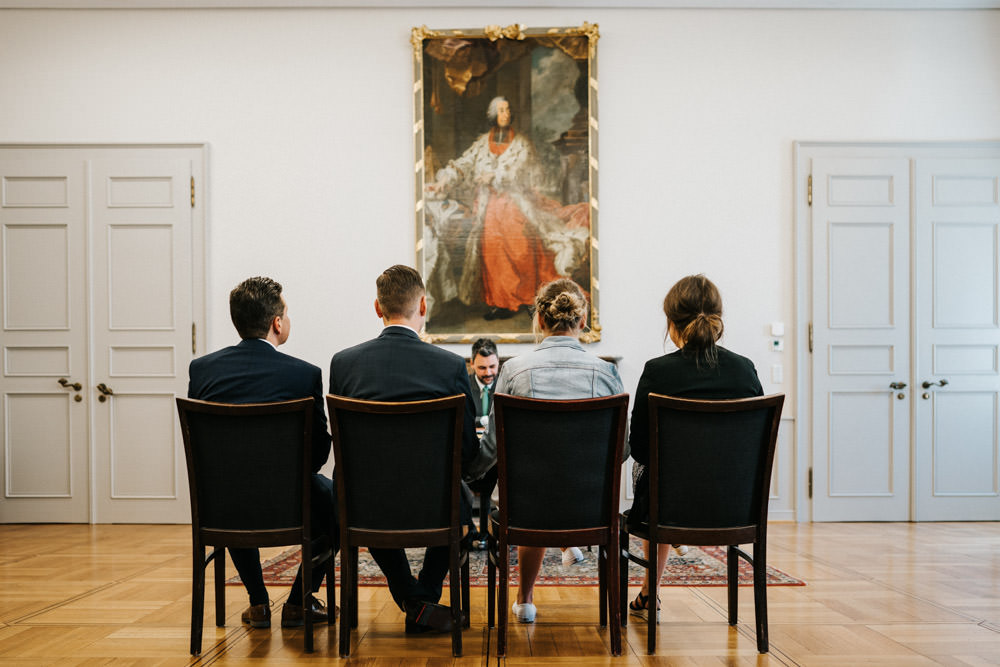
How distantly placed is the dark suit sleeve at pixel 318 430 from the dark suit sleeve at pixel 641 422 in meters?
1.07

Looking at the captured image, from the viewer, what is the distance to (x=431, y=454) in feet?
7.42

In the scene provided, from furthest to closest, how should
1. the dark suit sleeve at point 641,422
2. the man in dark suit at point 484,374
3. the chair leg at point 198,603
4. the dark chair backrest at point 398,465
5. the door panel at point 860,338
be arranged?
the door panel at point 860,338
the man in dark suit at point 484,374
the dark suit sleeve at point 641,422
the chair leg at point 198,603
the dark chair backrest at point 398,465

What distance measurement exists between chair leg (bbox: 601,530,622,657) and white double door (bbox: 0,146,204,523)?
12.2ft

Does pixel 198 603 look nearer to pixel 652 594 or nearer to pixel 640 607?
Result: pixel 652 594

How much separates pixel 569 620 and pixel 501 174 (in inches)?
129

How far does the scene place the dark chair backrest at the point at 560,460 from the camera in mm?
2248

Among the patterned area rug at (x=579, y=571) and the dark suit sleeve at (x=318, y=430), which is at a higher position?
the dark suit sleeve at (x=318, y=430)

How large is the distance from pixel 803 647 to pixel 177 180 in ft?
15.7

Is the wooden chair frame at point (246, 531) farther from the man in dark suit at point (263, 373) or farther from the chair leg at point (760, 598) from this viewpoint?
the chair leg at point (760, 598)

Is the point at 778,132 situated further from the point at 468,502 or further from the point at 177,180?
the point at 177,180

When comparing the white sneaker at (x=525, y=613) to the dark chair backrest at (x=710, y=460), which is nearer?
the dark chair backrest at (x=710, y=460)

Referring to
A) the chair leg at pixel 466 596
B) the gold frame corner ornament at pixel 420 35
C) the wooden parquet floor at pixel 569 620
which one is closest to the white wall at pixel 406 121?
the gold frame corner ornament at pixel 420 35

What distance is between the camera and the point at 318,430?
7.98ft

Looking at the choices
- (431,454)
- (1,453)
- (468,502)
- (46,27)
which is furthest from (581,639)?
(46,27)
